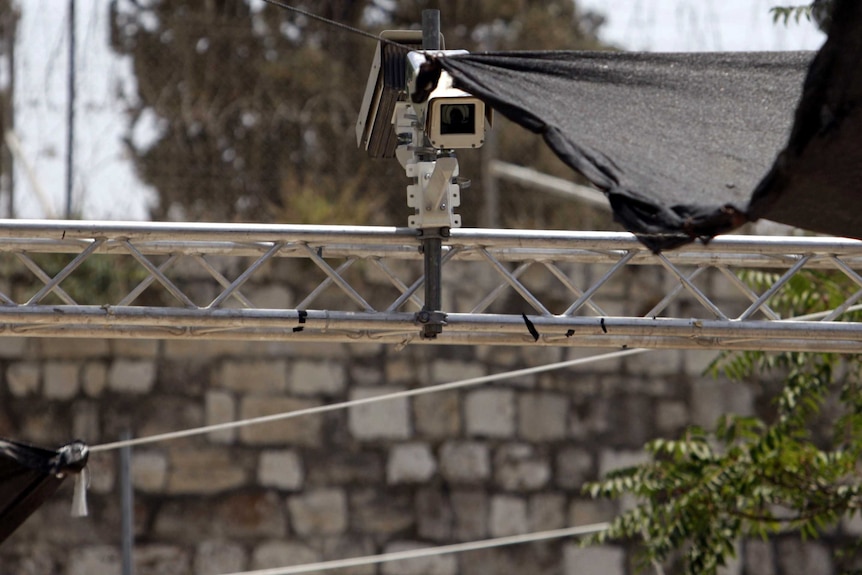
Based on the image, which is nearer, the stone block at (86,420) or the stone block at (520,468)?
the stone block at (86,420)

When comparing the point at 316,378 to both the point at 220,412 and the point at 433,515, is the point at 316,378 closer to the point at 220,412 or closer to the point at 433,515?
the point at 220,412

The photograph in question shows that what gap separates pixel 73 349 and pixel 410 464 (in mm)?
2027

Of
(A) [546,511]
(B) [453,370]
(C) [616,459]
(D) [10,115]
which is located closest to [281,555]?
(B) [453,370]

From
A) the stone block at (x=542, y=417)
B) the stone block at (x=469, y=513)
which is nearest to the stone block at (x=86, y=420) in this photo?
the stone block at (x=469, y=513)

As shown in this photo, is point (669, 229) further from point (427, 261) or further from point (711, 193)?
point (427, 261)

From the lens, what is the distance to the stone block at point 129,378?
8.30 metres

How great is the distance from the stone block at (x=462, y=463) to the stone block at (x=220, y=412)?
4.02 feet

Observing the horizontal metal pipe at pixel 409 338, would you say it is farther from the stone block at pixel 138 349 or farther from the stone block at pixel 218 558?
the stone block at pixel 218 558

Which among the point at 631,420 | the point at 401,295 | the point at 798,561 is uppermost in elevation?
the point at 401,295

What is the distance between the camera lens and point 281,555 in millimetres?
8234

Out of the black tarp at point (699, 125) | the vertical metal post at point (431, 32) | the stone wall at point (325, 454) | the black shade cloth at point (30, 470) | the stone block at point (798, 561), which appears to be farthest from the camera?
the stone block at point (798, 561)

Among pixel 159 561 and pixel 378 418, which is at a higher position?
pixel 378 418

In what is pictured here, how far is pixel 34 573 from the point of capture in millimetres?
8070

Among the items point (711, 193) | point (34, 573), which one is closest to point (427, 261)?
point (711, 193)
